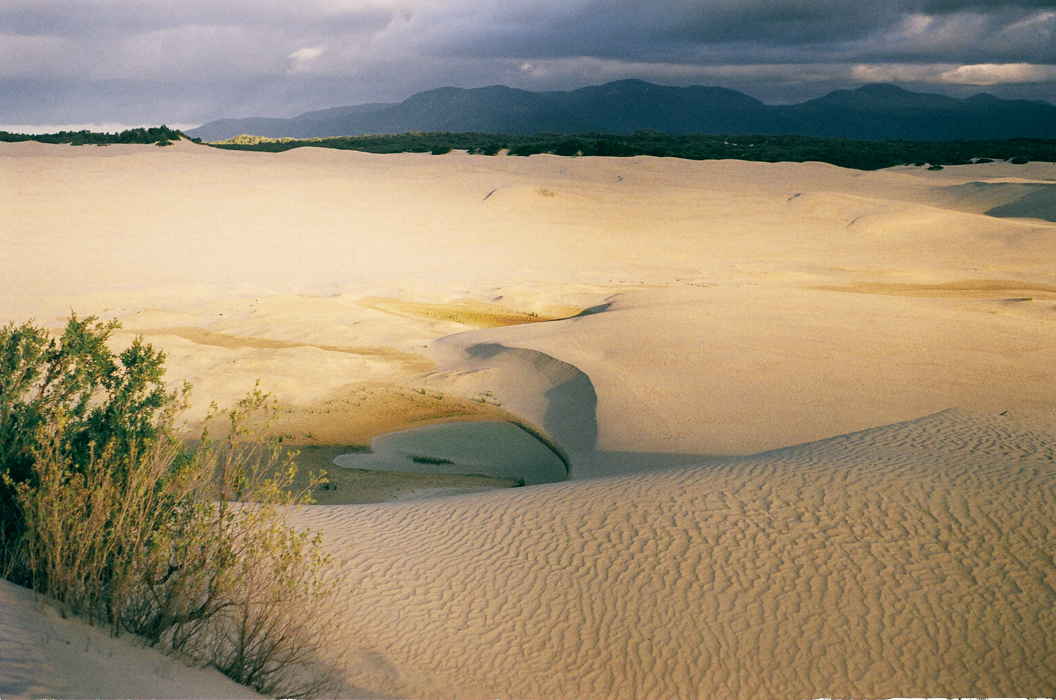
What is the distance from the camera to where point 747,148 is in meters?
57.8

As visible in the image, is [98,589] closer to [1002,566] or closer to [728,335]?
[1002,566]

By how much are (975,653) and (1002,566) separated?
807 mm

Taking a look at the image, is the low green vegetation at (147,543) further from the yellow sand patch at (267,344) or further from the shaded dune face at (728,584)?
the yellow sand patch at (267,344)

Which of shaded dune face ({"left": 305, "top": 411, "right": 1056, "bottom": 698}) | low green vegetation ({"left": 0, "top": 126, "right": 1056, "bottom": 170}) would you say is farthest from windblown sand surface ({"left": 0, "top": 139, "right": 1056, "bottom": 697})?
low green vegetation ({"left": 0, "top": 126, "right": 1056, "bottom": 170})

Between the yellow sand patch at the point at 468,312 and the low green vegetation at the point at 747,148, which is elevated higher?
the low green vegetation at the point at 747,148

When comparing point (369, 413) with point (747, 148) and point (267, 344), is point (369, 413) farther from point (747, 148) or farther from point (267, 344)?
point (747, 148)

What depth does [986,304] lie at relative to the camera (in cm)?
1557

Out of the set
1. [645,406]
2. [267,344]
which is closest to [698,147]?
[267,344]

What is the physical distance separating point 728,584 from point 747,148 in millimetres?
57383

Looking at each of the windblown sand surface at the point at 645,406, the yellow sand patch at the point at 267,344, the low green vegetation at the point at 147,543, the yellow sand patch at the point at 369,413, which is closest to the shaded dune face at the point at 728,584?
the windblown sand surface at the point at 645,406

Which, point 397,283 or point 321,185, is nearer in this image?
point 397,283

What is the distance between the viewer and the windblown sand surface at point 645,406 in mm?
4809

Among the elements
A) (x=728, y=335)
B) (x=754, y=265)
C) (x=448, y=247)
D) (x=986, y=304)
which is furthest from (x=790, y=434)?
(x=448, y=247)

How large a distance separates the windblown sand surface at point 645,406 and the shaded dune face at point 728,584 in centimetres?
2
